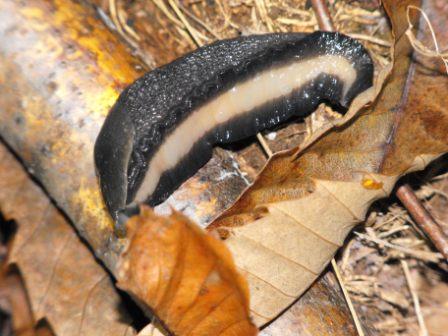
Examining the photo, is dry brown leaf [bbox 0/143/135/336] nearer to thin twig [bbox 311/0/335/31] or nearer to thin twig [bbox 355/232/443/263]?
thin twig [bbox 355/232/443/263]

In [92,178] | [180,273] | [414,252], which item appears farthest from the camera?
[414,252]

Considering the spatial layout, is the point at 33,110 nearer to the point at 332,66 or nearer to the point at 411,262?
the point at 332,66

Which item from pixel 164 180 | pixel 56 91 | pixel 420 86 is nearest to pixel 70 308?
pixel 164 180

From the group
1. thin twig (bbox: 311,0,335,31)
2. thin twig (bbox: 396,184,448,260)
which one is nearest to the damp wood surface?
thin twig (bbox: 396,184,448,260)

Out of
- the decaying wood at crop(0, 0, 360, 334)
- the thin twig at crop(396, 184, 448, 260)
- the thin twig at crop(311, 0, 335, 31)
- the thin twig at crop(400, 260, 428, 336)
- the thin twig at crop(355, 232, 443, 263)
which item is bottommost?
the thin twig at crop(400, 260, 428, 336)

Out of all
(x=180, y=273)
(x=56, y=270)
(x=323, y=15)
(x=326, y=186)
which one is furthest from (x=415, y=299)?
(x=56, y=270)

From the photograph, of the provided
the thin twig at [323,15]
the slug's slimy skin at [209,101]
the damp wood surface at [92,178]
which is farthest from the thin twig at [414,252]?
the thin twig at [323,15]

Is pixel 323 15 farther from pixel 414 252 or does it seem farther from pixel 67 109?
pixel 67 109
